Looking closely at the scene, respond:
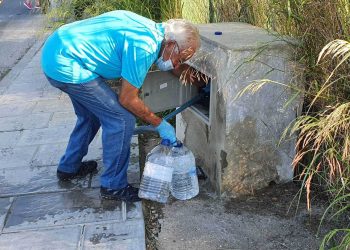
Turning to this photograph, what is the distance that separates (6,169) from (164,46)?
2.03 meters

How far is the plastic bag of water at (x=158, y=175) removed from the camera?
366cm

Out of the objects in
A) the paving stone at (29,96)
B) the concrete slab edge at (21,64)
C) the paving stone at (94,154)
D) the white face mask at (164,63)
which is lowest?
the concrete slab edge at (21,64)

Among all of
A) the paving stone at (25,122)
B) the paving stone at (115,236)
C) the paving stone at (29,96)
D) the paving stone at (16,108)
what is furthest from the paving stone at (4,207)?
the paving stone at (29,96)

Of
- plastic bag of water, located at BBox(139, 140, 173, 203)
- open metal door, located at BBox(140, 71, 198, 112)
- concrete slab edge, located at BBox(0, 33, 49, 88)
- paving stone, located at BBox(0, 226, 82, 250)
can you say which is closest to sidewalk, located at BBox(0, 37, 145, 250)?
paving stone, located at BBox(0, 226, 82, 250)

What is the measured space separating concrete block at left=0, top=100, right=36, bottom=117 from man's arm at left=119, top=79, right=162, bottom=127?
10.3 feet

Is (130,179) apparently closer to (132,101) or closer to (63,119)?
(132,101)

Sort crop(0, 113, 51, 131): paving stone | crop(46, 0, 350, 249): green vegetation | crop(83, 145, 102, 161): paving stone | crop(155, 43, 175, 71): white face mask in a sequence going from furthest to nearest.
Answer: crop(0, 113, 51, 131): paving stone
crop(83, 145, 102, 161): paving stone
crop(155, 43, 175, 71): white face mask
crop(46, 0, 350, 249): green vegetation

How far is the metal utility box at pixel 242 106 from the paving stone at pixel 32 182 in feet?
3.16

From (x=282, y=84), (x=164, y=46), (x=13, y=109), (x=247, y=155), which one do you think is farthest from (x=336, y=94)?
(x=13, y=109)

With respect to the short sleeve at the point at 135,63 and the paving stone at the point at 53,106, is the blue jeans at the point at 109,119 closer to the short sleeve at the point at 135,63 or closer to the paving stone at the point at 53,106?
the short sleeve at the point at 135,63

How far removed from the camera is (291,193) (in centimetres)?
378

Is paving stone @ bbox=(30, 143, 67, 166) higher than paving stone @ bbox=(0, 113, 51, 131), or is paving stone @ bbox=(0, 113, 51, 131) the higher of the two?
paving stone @ bbox=(30, 143, 67, 166)

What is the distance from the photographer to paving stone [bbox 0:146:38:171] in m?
4.54

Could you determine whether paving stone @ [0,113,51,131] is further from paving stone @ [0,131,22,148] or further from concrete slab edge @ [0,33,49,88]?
concrete slab edge @ [0,33,49,88]
